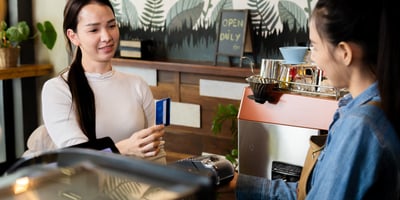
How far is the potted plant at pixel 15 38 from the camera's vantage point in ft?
12.6

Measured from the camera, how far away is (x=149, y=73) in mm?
3557

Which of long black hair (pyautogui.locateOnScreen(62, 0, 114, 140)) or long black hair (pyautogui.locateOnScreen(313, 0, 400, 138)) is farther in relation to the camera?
long black hair (pyautogui.locateOnScreen(62, 0, 114, 140))

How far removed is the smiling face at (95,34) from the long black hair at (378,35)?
4.15 feet

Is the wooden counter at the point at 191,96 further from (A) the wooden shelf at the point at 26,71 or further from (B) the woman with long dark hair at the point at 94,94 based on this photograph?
(B) the woman with long dark hair at the point at 94,94

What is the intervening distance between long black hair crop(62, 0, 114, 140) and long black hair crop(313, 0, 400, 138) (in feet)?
4.08

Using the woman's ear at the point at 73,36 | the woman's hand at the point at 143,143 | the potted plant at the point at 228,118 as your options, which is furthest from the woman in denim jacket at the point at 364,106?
the potted plant at the point at 228,118

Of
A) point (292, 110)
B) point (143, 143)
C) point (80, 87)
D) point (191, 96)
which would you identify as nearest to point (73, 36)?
point (80, 87)

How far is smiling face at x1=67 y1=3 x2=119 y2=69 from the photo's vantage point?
213cm

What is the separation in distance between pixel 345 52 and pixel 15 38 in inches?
129

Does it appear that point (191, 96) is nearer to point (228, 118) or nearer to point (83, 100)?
point (228, 118)

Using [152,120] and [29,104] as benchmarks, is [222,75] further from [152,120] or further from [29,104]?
[29,104]

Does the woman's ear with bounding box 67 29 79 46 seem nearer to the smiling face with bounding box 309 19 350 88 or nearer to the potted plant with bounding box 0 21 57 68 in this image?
the smiling face with bounding box 309 19 350 88

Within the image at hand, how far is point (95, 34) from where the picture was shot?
2.14 m

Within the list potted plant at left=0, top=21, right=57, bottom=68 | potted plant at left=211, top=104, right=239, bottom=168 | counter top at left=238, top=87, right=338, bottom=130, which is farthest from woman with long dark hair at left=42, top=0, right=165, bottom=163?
potted plant at left=0, top=21, right=57, bottom=68
